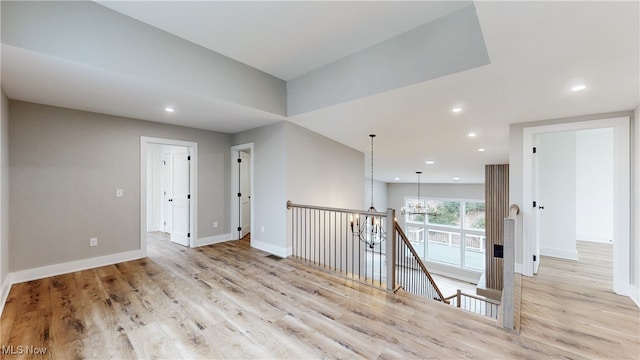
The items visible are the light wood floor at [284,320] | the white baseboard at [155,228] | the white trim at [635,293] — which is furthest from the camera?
the white baseboard at [155,228]

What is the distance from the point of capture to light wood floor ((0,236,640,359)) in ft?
6.61

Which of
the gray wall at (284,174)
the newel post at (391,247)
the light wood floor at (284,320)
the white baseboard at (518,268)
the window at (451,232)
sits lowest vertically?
the window at (451,232)

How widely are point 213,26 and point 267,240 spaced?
3.55 metres

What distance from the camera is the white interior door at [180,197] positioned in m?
5.27

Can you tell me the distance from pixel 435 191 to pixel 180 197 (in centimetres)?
954

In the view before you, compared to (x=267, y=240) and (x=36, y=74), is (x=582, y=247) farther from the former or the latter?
(x=36, y=74)

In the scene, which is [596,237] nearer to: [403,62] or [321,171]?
[321,171]

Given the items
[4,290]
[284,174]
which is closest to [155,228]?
[4,290]

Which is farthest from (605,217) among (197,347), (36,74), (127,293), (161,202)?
(161,202)

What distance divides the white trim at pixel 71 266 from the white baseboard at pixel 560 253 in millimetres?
7546

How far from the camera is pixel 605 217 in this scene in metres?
5.86

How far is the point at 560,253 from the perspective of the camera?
457cm

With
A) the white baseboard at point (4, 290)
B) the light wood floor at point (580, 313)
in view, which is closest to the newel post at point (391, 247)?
the light wood floor at point (580, 313)

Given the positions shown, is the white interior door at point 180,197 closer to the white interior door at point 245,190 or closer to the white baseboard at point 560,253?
the white interior door at point 245,190
